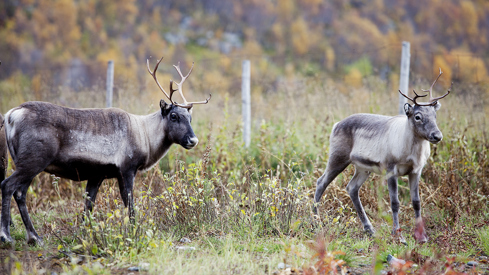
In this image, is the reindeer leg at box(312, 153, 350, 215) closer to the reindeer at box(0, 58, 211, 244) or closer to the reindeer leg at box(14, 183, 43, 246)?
the reindeer at box(0, 58, 211, 244)

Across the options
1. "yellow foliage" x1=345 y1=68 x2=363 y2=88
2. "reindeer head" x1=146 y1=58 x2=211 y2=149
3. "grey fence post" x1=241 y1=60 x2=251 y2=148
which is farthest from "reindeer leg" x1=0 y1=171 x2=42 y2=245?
"yellow foliage" x1=345 y1=68 x2=363 y2=88

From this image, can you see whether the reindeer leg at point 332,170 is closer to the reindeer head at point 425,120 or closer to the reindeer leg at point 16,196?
the reindeer head at point 425,120

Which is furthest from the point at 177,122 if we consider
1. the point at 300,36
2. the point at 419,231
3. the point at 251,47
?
the point at 300,36

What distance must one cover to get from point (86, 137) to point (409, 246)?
381 centimetres

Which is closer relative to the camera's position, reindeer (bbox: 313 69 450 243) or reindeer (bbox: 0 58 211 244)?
reindeer (bbox: 0 58 211 244)

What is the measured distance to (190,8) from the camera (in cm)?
4875

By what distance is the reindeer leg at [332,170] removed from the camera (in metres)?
5.72

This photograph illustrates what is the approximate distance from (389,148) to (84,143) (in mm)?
3600

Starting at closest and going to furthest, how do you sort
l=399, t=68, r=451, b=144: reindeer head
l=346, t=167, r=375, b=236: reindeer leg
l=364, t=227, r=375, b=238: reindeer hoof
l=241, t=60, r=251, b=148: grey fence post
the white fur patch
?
the white fur patch → l=399, t=68, r=451, b=144: reindeer head → l=364, t=227, r=375, b=238: reindeer hoof → l=346, t=167, r=375, b=236: reindeer leg → l=241, t=60, r=251, b=148: grey fence post

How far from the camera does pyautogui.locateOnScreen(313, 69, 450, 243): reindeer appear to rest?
508 cm

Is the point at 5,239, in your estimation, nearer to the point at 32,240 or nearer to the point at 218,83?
the point at 32,240

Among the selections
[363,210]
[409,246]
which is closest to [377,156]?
[363,210]

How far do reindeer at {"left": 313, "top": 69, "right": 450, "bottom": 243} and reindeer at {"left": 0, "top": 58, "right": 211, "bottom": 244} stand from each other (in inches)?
77.5

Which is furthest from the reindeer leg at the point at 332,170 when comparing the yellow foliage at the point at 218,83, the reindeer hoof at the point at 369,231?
the yellow foliage at the point at 218,83
